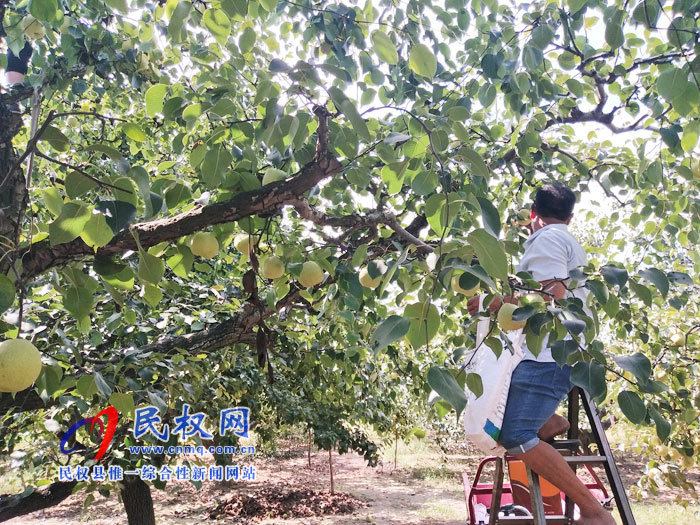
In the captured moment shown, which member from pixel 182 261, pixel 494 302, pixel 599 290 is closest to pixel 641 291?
pixel 599 290

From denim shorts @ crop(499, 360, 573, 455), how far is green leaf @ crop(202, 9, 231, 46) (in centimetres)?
177

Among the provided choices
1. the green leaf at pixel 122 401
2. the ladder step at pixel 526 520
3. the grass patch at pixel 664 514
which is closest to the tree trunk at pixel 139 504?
the ladder step at pixel 526 520

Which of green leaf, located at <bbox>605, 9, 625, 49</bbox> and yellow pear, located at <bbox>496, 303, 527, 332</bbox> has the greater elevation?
green leaf, located at <bbox>605, 9, 625, 49</bbox>

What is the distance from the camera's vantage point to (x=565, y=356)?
116 centimetres

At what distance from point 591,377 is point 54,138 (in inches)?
49.3

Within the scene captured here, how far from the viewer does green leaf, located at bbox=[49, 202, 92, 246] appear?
102 cm

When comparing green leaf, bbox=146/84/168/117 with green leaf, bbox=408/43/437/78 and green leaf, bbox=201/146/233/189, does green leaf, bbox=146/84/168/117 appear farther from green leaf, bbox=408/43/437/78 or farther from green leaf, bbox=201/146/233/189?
green leaf, bbox=408/43/437/78

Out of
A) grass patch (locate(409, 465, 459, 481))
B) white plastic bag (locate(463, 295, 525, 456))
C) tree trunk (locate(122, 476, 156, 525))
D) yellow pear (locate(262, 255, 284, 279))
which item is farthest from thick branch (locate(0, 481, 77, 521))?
grass patch (locate(409, 465, 459, 481))

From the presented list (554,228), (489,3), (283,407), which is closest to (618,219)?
(554,228)

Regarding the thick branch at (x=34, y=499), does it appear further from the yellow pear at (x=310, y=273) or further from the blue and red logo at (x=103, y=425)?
the yellow pear at (x=310, y=273)

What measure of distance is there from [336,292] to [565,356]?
1176 mm

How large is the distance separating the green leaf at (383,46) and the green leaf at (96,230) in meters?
0.78

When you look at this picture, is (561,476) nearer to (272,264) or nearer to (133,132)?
(272,264)

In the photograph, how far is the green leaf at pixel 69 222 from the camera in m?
1.02
